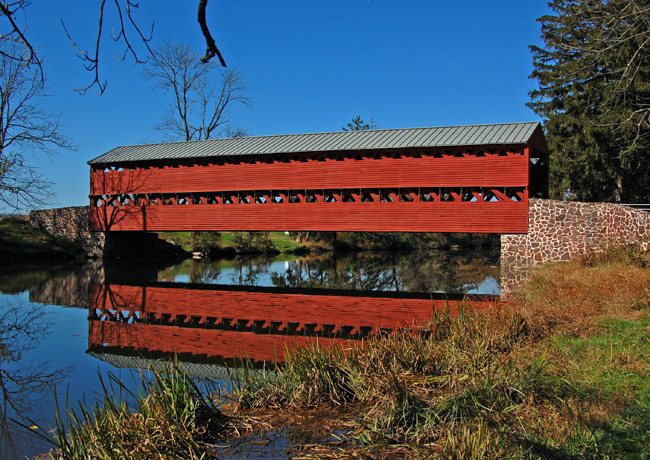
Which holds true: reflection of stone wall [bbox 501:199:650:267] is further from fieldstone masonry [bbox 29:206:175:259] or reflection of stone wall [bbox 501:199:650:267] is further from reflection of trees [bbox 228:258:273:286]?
fieldstone masonry [bbox 29:206:175:259]

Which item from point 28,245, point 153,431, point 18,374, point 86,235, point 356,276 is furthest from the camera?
point 86,235

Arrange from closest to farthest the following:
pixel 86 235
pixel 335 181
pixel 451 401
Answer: pixel 451 401 < pixel 335 181 < pixel 86 235

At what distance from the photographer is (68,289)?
14.8m

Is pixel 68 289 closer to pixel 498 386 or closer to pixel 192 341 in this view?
pixel 192 341

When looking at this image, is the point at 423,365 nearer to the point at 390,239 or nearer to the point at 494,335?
the point at 494,335

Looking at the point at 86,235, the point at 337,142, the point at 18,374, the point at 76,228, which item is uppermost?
the point at 337,142

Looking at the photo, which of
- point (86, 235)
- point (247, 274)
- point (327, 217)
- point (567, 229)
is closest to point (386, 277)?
point (327, 217)

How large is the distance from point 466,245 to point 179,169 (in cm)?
2359

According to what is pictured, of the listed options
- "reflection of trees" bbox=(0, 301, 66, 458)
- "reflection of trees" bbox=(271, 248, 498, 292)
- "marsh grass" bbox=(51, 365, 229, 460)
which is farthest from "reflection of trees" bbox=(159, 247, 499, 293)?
"marsh grass" bbox=(51, 365, 229, 460)

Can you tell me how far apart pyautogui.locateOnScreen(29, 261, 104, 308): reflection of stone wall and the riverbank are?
29.0 feet

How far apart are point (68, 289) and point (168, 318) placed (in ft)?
19.2

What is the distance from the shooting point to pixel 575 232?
17.2 meters

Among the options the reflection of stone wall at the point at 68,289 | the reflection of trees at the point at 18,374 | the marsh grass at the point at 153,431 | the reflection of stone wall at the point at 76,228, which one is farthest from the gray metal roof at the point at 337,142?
the marsh grass at the point at 153,431

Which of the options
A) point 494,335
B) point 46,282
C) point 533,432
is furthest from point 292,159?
point 533,432
